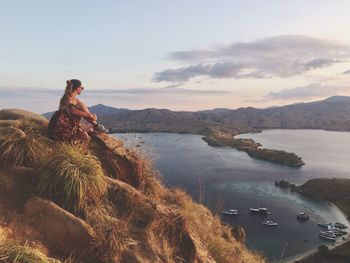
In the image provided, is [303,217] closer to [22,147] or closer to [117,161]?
[117,161]

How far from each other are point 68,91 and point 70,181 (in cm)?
449

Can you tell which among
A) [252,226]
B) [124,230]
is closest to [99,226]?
[124,230]

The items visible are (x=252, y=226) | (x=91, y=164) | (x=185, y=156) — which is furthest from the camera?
(x=185, y=156)

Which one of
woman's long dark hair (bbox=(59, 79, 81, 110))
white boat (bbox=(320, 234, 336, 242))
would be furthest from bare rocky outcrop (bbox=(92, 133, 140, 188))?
white boat (bbox=(320, 234, 336, 242))

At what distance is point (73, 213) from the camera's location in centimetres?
978

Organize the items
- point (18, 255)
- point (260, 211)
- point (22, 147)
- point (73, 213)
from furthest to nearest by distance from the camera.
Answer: point (260, 211) → point (22, 147) → point (73, 213) → point (18, 255)

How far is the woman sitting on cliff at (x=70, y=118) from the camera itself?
12797 millimetres

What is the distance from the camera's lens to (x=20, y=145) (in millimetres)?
11938

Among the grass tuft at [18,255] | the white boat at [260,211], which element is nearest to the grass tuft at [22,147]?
the grass tuft at [18,255]

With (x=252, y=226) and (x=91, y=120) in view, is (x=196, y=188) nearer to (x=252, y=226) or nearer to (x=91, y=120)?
(x=252, y=226)

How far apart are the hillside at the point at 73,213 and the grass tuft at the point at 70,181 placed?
0.08ft

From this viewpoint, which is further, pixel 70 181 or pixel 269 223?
pixel 269 223

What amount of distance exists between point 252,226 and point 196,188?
982 inches

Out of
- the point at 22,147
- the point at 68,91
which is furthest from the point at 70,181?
the point at 68,91
